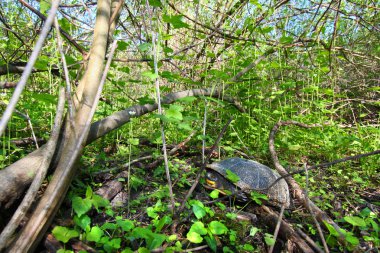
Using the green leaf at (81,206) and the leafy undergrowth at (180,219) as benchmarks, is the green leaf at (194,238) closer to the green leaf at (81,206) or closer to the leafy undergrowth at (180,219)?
the leafy undergrowth at (180,219)

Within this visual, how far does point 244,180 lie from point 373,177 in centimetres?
135

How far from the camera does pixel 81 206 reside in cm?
124

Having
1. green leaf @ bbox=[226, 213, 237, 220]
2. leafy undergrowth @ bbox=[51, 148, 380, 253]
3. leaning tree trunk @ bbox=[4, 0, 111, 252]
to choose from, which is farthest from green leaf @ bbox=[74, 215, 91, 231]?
green leaf @ bbox=[226, 213, 237, 220]

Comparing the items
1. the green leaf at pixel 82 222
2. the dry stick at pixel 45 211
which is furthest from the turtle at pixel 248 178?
the dry stick at pixel 45 211

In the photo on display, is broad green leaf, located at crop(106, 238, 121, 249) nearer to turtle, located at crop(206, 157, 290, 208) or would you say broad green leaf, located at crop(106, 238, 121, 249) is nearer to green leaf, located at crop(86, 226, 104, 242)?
green leaf, located at crop(86, 226, 104, 242)

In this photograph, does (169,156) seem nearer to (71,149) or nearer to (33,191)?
(71,149)

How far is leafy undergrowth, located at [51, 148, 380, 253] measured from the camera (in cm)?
122

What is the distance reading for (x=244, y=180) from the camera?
2146 mm

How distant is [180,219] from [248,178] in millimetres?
897

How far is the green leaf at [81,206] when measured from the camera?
122cm

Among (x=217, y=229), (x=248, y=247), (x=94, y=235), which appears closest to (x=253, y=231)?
(x=248, y=247)

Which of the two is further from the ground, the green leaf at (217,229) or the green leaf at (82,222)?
the green leaf at (82,222)

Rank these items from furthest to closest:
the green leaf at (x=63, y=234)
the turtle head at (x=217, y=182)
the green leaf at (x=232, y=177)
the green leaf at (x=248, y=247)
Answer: the turtle head at (x=217, y=182)
the green leaf at (x=232, y=177)
the green leaf at (x=248, y=247)
the green leaf at (x=63, y=234)

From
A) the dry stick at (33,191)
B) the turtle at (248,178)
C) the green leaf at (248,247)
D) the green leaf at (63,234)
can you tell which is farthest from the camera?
the turtle at (248,178)
